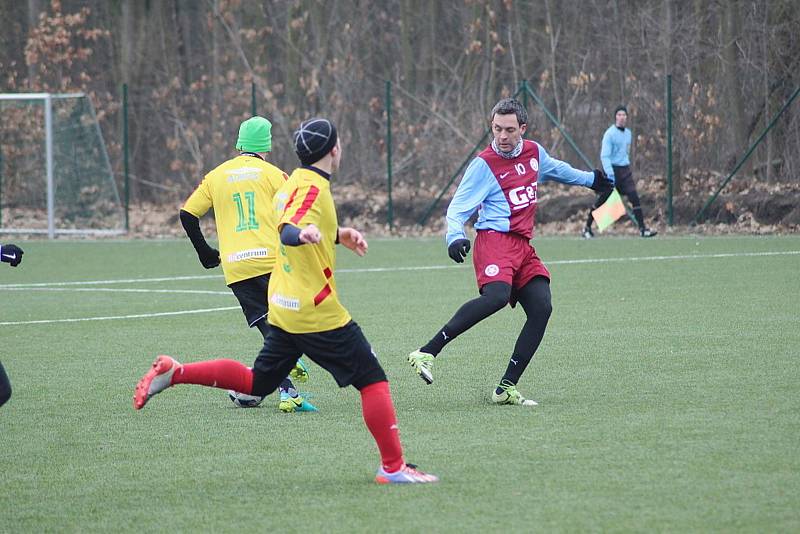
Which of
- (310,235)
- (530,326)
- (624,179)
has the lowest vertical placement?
(624,179)

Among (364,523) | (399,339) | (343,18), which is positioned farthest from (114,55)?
(364,523)

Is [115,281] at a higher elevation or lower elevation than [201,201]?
lower

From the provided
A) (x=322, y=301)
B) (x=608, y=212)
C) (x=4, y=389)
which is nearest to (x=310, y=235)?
(x=322, y=301)

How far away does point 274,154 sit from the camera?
31.2 metres

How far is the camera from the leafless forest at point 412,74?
25.9m

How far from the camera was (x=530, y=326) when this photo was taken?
844 cm

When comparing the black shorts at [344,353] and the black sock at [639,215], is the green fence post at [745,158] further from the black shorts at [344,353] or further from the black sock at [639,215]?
the black shorts at [344,353]

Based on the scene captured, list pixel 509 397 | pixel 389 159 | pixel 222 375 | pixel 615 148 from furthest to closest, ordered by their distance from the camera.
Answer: pixel 389 159 < pixel 615 148 < pixel 509 397 < pixel 222 375

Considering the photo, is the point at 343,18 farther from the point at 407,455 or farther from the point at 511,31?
the point at 407,455

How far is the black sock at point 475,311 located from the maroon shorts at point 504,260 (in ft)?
0.19

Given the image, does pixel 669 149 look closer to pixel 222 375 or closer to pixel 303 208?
pixel 222 375

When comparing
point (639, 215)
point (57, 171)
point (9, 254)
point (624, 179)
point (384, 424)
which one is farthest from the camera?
point (57, 171)

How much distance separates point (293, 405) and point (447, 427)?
1.22m

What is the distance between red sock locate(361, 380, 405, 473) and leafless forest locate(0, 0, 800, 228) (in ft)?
65.9
